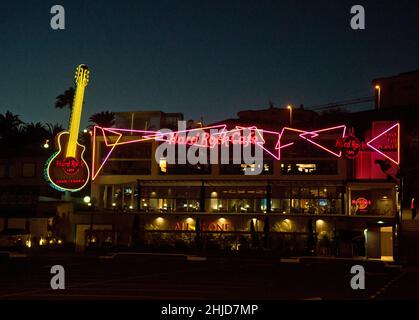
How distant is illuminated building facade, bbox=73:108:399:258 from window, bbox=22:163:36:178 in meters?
9.09

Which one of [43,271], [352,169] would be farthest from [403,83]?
[43,271]

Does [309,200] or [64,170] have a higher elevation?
[64,170]

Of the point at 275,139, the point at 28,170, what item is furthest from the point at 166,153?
the point at 28,170

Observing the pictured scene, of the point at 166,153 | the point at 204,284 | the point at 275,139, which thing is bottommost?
the point at 204,284

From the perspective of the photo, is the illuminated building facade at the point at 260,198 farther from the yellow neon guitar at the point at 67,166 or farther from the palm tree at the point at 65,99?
the palm tree at the point at 65,99

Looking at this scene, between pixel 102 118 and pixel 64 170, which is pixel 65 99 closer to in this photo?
pixel 102 118

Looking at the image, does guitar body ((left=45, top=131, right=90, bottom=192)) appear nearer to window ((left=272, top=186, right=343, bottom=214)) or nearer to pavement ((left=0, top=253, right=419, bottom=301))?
pavement ((left=0, top=253, right=419, bottom=301))

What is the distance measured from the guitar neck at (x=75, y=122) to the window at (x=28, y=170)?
404 inches

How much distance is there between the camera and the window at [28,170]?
53312mm

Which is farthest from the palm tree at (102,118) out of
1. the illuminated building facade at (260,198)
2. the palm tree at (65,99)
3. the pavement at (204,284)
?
the pavement at (204,284)

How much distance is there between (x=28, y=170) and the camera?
2105 inches

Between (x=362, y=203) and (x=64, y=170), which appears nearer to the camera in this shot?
(x=362, y=203)

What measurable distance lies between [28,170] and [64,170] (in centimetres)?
1185
